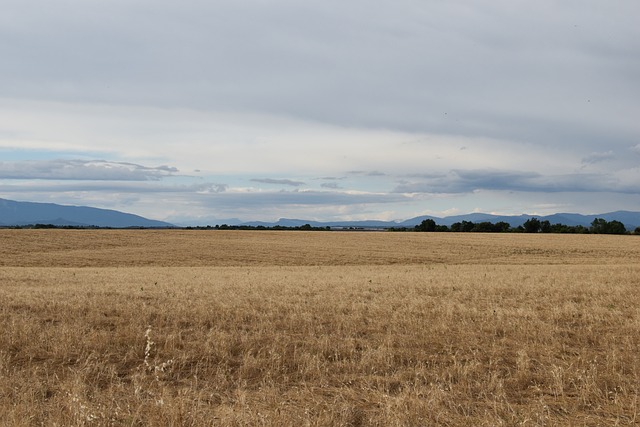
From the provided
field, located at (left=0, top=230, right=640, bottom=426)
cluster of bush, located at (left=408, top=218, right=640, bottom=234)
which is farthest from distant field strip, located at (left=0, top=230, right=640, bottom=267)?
cluster of bush, located at (left=408, top=218, right=640, bottom=234)

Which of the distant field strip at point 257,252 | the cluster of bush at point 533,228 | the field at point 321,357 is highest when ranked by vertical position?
the cluster of bush at point 533,228

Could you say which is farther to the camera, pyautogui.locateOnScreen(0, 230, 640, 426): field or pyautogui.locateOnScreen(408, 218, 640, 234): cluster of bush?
pyautogui.locateOnScreen(408, 218, 640, 234): cluster of bush

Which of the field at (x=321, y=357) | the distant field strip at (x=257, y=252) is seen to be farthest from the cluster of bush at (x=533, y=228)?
the field at (x=321, y=357)

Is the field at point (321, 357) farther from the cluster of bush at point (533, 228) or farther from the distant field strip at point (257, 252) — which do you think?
the cluster of bush at point (533, 228)

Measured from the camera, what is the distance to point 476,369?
8.71 m

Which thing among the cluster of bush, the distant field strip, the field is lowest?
the distant field strip

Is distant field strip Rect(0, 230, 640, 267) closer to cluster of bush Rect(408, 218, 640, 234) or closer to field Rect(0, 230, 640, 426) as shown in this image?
field Rect(0, 230, 640, 426)

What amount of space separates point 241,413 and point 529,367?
203 inches

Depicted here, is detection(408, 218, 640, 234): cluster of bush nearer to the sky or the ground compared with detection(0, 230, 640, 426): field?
nearer to the sky

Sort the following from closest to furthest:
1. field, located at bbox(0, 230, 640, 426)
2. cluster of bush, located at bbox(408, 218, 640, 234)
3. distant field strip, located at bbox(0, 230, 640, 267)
A: 1. field, located at bbox(0, 230, 640, 426)
2. distant field strip, located at bbox(0, 230, 640, 267)
3. cluster of bush, located at bbox(408, 218, 640, 234)

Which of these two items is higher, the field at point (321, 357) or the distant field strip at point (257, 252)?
the field at point (321, 357)

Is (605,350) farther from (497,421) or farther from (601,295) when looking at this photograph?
(601,295)

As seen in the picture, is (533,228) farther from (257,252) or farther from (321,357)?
(321,357)

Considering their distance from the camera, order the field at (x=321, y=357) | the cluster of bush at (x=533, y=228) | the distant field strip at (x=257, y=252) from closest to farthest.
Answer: the field at (x=321, y=357)
the distant field strip at (x=257, y=252)
the cluster of bush at (x=533, y=228)
